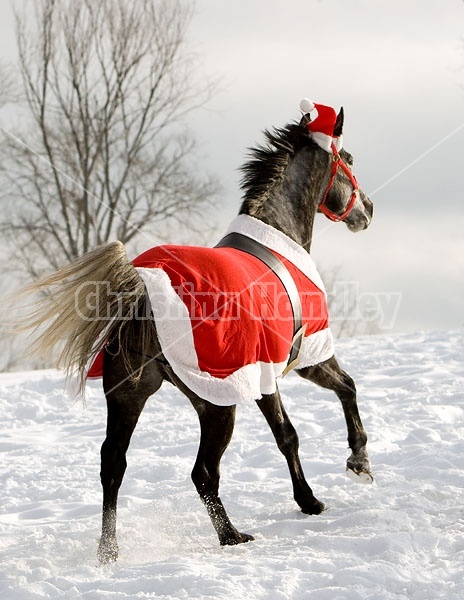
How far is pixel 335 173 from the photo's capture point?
5.79 m

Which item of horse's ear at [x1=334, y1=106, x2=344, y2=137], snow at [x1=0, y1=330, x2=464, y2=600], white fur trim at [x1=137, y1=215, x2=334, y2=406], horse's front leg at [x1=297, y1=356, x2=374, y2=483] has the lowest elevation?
snow at [x1=0, y1=330, x2=464, y2=600]

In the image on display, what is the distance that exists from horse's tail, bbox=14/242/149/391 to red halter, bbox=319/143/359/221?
5.88 feet

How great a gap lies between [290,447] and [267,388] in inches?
24.6

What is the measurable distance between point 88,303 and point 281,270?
1.19m

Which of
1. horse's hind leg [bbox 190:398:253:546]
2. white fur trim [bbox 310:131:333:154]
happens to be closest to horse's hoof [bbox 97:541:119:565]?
horse's hind leg [bbox 190:398:253:546]

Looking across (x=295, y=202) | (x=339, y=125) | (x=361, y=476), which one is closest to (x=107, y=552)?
(x=361, y=476)

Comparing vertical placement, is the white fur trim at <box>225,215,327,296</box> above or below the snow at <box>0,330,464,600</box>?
above

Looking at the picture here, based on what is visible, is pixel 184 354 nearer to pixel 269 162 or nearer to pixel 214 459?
pixel 214 459

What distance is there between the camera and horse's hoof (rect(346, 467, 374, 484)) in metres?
5.57

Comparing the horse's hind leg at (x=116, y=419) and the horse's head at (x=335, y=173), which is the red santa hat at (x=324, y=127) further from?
the horse's hind leg at (x=116, y=419)

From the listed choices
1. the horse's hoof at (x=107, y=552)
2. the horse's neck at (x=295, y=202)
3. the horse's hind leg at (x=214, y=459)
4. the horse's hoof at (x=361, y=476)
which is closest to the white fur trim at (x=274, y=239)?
the horse's neck at (x=295, y=202)

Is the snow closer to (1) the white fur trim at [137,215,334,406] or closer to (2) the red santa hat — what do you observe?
(1) the white fur trim at [137,215,334,406]

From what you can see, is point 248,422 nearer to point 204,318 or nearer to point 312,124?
point 312,124

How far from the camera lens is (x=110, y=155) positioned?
17.5 metres
